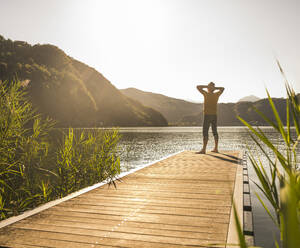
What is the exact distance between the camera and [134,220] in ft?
9.64

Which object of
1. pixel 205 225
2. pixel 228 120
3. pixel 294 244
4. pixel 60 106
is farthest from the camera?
pixel 228 120

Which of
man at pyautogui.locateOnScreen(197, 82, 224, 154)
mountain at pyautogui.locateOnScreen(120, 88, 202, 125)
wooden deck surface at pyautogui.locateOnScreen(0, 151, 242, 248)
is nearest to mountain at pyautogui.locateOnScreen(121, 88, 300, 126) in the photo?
mountain at pyautogui.locateOnScreen(120, 88, 202, 125)

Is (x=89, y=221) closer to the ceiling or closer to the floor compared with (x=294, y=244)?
closer to the floor

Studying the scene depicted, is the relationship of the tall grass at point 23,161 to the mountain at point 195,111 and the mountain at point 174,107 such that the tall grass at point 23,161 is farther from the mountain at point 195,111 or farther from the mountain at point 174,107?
the mountain at point 174,107

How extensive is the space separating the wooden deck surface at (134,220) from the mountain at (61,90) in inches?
1993

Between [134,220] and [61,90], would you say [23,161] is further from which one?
[61,90]

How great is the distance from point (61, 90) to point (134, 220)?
82.4m

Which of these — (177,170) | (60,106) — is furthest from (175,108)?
(177,170)

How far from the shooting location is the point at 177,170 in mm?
6316

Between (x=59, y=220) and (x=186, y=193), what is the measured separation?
1861mm

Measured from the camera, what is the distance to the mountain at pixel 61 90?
72.1m

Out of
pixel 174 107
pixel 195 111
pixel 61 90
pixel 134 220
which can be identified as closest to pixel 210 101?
pixel 134 220

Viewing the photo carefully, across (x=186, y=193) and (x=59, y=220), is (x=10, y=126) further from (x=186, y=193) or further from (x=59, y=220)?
(x=186, y=193)

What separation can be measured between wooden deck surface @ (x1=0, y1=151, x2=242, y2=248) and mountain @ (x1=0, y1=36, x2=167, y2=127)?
166 ft
